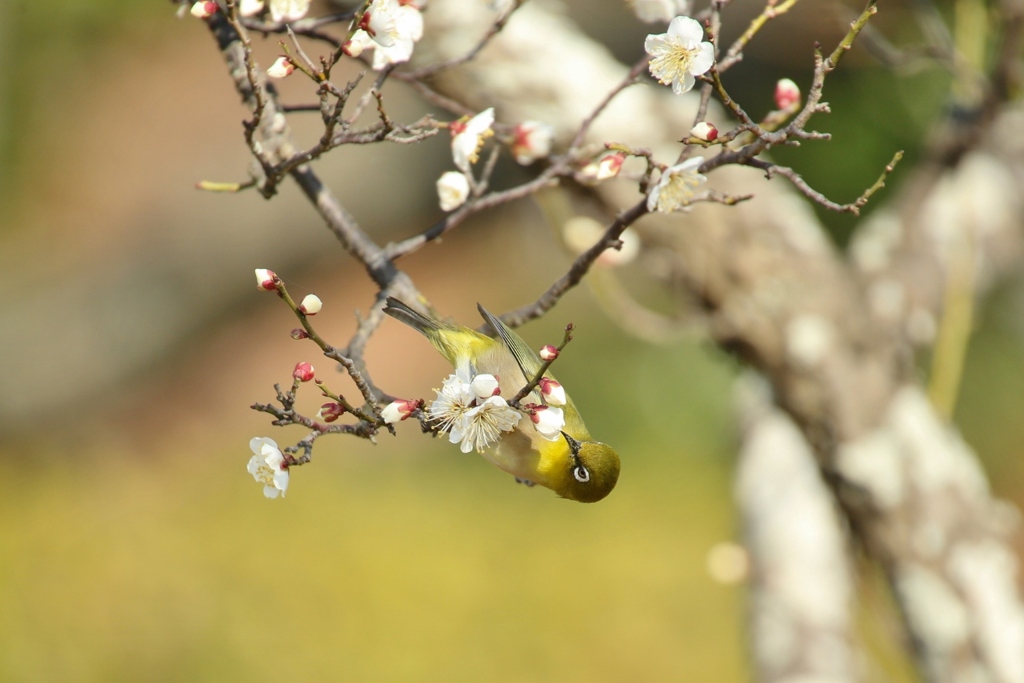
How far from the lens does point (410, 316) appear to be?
108cm

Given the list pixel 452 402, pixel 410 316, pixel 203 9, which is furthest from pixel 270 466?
pixel 203 9

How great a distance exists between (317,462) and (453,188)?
11.6ft

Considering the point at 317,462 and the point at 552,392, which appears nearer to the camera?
the point at 552,392

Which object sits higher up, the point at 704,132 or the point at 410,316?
the point at 704,132

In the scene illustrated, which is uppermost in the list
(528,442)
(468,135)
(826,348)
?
(468,135)

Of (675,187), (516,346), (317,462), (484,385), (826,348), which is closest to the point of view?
(484,385)

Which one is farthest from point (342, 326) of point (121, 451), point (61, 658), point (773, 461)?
point (773, 461)

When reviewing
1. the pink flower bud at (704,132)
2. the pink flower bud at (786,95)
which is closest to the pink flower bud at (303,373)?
the pink flower bud at (704,132)

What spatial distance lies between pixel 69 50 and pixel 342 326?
2533mm

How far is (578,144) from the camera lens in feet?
3.30

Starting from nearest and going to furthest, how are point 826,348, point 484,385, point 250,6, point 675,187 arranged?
point 484,385
point 675,187
point 250,6
point 826,348

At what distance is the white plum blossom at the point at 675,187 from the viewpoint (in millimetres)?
790

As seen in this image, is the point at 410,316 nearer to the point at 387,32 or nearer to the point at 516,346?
the point at 516,346

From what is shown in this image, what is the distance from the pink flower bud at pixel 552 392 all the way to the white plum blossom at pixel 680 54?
0.28 meters
